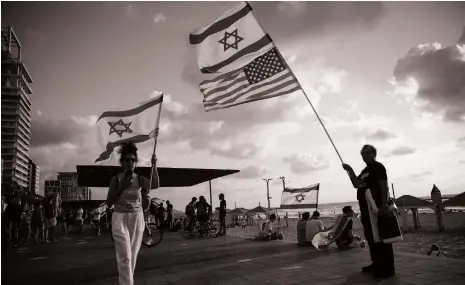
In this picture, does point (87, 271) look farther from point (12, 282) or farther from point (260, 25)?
point (260, 25)

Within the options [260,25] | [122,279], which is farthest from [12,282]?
[260,25]

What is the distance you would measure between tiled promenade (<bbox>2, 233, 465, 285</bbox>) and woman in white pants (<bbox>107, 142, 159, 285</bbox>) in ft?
5.42

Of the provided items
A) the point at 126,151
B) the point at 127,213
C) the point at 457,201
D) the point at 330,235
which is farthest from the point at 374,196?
the point at 457,201

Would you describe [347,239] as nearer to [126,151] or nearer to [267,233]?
[267,233]

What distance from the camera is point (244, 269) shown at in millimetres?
5828

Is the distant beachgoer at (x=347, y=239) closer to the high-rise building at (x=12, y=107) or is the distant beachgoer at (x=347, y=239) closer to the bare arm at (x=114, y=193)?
the bare arm at (x=114, y=193)

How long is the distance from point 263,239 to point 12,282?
7.91 meters

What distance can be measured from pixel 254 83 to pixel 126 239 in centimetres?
433

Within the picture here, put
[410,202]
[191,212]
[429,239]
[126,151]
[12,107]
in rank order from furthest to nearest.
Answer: [12,107], [410,202], [191,212], [429,239], [126,151]

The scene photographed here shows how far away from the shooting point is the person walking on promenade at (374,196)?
4.64 metres

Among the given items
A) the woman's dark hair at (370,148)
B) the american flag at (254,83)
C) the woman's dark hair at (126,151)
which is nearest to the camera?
the woman's dark hair at (126,151)

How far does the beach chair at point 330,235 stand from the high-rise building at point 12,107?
6150 inches

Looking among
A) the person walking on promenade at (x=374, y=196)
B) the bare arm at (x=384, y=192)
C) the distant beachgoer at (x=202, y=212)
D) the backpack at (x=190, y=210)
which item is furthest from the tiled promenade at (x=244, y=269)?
the backpack at (x=190, y=210)

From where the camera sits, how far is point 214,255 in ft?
26.1
